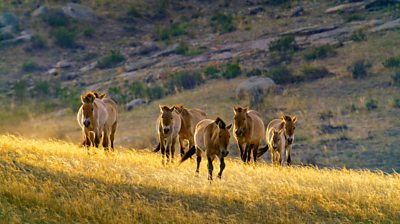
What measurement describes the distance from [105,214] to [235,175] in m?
4.38

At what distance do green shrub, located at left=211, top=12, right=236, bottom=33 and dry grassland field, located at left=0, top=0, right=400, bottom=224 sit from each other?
272 millimetres

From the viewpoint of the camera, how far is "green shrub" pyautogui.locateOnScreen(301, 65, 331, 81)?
4656 centimetres

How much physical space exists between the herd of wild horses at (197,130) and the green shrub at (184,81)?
2502cm

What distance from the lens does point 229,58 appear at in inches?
2188

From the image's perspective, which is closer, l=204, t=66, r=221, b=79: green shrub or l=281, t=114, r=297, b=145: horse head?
l=281, t=114, r=297, b=145: horse head

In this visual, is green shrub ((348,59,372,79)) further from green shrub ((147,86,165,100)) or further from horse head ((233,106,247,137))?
horse head ((233,106,247,137))

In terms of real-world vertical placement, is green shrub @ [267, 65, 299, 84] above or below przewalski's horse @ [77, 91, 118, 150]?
below

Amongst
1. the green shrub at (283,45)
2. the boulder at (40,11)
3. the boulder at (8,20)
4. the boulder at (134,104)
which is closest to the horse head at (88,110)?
the boulder at (134,104)

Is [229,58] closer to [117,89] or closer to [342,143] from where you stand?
[117,89]

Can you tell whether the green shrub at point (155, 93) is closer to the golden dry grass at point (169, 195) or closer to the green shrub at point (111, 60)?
the green shrub at point (111, 60)

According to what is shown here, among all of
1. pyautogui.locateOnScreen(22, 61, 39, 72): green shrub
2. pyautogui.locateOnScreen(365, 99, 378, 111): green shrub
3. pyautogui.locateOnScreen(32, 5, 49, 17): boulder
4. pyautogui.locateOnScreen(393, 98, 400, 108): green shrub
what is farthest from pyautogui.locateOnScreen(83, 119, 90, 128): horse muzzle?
pyautogui.locateOnScreen(32, 5, 49, 17): boulder

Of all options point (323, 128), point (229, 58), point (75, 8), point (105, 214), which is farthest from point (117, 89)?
point (105, 214)

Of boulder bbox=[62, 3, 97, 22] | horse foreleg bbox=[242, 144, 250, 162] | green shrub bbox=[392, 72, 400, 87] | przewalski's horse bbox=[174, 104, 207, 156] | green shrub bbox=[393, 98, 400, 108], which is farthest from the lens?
boulder bbox=[62, 3, 97, 22]

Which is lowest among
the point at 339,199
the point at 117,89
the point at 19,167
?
the point at 117,89
